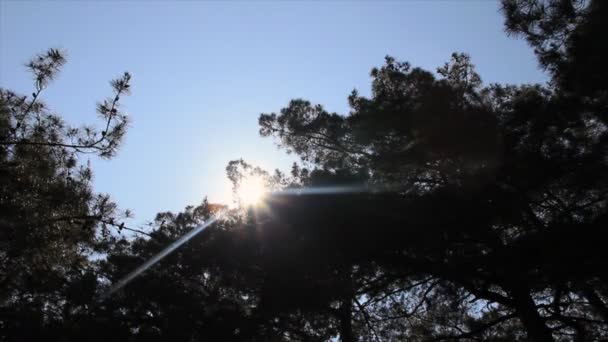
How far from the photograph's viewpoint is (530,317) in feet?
22.2

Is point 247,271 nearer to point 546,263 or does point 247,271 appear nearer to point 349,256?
point 349,256

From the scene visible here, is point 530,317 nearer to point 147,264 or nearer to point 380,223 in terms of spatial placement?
point 380,223

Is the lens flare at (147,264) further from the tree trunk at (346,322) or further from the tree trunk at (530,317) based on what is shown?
the tree trunk at (530,317)

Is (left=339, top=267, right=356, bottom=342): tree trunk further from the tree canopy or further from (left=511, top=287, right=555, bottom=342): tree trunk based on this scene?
(left=511, top=287, right=555, bottom=342): tree trunk

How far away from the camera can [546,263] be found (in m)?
5.50

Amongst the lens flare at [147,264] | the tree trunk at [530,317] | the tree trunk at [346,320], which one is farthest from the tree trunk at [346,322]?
the lens flare at [147,264]

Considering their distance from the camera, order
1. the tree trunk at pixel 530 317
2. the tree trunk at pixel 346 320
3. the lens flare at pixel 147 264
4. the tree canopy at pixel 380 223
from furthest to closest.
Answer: the lens flare at pixel 147 264 < the tree trunk at pixel 346 320 < the tree trunk at pixel 530 317 < the tree canopy at pixel 380 223

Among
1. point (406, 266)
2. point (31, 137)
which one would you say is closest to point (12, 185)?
point (31, 137)

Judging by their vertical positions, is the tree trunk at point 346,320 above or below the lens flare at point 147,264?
below

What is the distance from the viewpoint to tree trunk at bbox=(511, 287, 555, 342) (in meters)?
6.64

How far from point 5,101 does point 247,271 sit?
478 cm

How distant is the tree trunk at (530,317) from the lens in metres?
6.64

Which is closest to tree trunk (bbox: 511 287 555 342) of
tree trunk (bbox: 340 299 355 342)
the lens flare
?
tree trunk (bbox: 340 299 355 342)

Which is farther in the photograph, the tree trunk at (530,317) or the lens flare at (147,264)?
the lens flare at (147,264)
